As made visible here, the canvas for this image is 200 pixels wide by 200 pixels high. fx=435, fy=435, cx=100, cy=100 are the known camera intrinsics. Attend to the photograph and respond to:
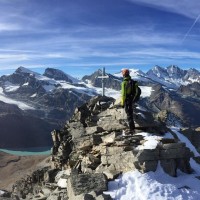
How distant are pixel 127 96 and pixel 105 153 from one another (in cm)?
361

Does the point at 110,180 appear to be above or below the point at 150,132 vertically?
below

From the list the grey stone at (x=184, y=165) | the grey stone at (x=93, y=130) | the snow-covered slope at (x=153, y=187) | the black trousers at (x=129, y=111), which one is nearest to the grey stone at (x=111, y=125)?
the grey stone at (x=93, y=130)

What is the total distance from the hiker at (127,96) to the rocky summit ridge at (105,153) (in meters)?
0.72

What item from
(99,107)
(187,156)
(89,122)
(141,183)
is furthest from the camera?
(99,107)

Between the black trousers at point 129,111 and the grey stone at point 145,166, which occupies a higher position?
the black trousers at point 129,111

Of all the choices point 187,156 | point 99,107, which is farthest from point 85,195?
point 99,107

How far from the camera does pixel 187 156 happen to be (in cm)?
2356

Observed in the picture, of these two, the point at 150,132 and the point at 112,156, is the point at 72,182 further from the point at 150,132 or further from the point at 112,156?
the point at 150,132

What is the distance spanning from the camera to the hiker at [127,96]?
25.0 metres

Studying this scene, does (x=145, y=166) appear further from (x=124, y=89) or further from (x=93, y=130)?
(x=93, y=130)

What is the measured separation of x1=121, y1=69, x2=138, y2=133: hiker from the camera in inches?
984

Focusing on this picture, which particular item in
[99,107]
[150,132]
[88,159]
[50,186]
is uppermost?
[99,107]

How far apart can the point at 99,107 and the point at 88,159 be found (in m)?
8.55

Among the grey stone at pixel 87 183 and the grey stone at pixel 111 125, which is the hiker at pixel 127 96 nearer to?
the grey stone at pixel 111 125
